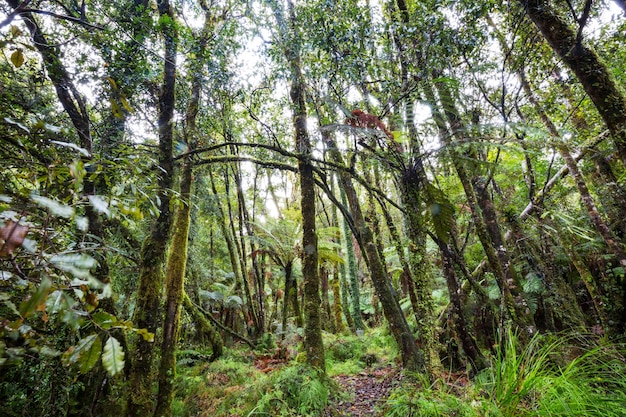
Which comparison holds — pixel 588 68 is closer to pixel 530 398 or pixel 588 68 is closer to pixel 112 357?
pixel 530 398

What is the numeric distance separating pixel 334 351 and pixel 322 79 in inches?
254

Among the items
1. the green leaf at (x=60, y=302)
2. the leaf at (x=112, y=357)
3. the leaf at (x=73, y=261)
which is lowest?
the leaf at (x=112, y=357)

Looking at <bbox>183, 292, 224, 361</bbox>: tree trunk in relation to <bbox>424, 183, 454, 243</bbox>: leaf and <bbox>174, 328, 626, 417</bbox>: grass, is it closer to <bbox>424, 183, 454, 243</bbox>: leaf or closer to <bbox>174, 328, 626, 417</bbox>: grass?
<bbox>174, 328, 626, 417</bbox>: grass

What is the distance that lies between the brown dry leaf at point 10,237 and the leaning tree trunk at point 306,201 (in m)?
3.87

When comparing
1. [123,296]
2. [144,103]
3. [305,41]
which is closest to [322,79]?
[305,41]

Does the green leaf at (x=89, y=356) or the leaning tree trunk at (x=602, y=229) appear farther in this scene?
the leaning tree trunk at (x=602, y=229)

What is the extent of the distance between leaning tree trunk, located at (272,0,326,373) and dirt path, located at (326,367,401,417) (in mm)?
618

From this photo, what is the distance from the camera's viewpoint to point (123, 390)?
387 cm

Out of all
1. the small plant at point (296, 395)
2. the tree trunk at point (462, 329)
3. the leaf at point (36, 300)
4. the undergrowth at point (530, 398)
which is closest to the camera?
the leaf at point (36, 300)

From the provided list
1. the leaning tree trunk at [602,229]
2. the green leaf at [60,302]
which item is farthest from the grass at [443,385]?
the green leaf at [60,302]

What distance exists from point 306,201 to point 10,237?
450cm

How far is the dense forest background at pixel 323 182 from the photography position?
2350 mm

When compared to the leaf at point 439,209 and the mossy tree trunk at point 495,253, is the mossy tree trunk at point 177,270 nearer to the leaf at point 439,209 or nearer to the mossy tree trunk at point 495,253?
the leaf at point 439,209

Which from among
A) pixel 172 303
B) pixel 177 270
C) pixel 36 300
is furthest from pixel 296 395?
pixel 36 300
